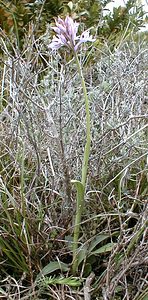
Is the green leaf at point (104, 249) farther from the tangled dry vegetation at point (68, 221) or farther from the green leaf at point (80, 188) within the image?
the green leaf at point (80, 188)

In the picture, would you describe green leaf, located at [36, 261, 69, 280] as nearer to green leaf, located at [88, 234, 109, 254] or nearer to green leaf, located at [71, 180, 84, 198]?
green leaf, located at [88, 234, 109, 254]

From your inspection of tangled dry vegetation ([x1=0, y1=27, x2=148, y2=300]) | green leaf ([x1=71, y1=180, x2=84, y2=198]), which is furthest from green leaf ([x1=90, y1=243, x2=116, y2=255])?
green leaf ([x1=71, y1=180, x2=84, y2=198])

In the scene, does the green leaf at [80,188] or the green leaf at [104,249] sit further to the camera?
the green leaf at [104,249]

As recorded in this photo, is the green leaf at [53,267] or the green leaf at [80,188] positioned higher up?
the green leaf at [80,188]

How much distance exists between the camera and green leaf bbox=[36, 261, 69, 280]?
3.81 feet

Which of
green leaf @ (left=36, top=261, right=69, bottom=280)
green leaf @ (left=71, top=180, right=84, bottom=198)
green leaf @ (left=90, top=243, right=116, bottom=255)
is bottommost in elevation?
green leaf @ (left=36, top=261, right=69, bottom=280)

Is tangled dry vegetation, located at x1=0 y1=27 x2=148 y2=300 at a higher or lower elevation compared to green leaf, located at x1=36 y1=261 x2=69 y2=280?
higher

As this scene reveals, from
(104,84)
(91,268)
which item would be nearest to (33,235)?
(91,268)

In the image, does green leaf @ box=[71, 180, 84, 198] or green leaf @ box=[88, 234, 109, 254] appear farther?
green leaf @ box=[88, 234, 109, 254]

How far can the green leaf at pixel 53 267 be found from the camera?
1.16 m

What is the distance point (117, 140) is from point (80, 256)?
0.45 metres

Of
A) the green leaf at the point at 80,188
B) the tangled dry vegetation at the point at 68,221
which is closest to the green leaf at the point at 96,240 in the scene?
the tangled dry vegetation at the point at 68,221

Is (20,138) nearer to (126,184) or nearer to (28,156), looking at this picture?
(28,156)

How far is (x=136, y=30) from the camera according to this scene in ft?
8.84
